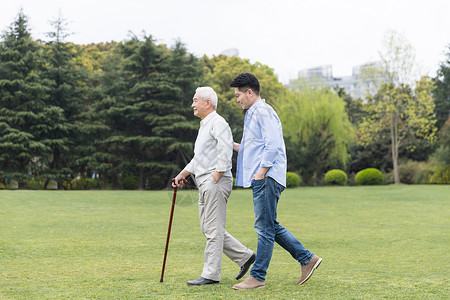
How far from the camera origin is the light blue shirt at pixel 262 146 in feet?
14.4

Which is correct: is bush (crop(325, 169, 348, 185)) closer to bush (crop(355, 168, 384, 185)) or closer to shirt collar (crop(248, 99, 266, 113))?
bush (crop(355, 168, 384, 185))

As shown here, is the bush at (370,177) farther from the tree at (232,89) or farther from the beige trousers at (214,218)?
the beige trousers at (214,218)

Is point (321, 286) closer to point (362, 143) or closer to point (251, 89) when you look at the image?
point (251, 89)

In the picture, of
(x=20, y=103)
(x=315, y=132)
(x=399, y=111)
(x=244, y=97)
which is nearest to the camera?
(x=244, y=97)

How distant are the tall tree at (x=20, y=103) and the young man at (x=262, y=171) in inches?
989

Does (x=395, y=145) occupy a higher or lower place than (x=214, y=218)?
higher

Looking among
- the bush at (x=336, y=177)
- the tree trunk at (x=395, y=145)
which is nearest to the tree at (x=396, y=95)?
the tree trunk at (x=395, y=145)

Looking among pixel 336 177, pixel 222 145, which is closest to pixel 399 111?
pixel 336 177

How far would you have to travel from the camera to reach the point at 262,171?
4.36 metres

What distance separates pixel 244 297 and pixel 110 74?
2852 cm

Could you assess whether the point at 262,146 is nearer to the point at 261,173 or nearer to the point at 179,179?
the point at 261,173

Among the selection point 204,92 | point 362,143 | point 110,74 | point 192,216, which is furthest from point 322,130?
point 204,92

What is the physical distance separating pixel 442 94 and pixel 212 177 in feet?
144

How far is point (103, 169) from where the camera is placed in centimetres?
3011
